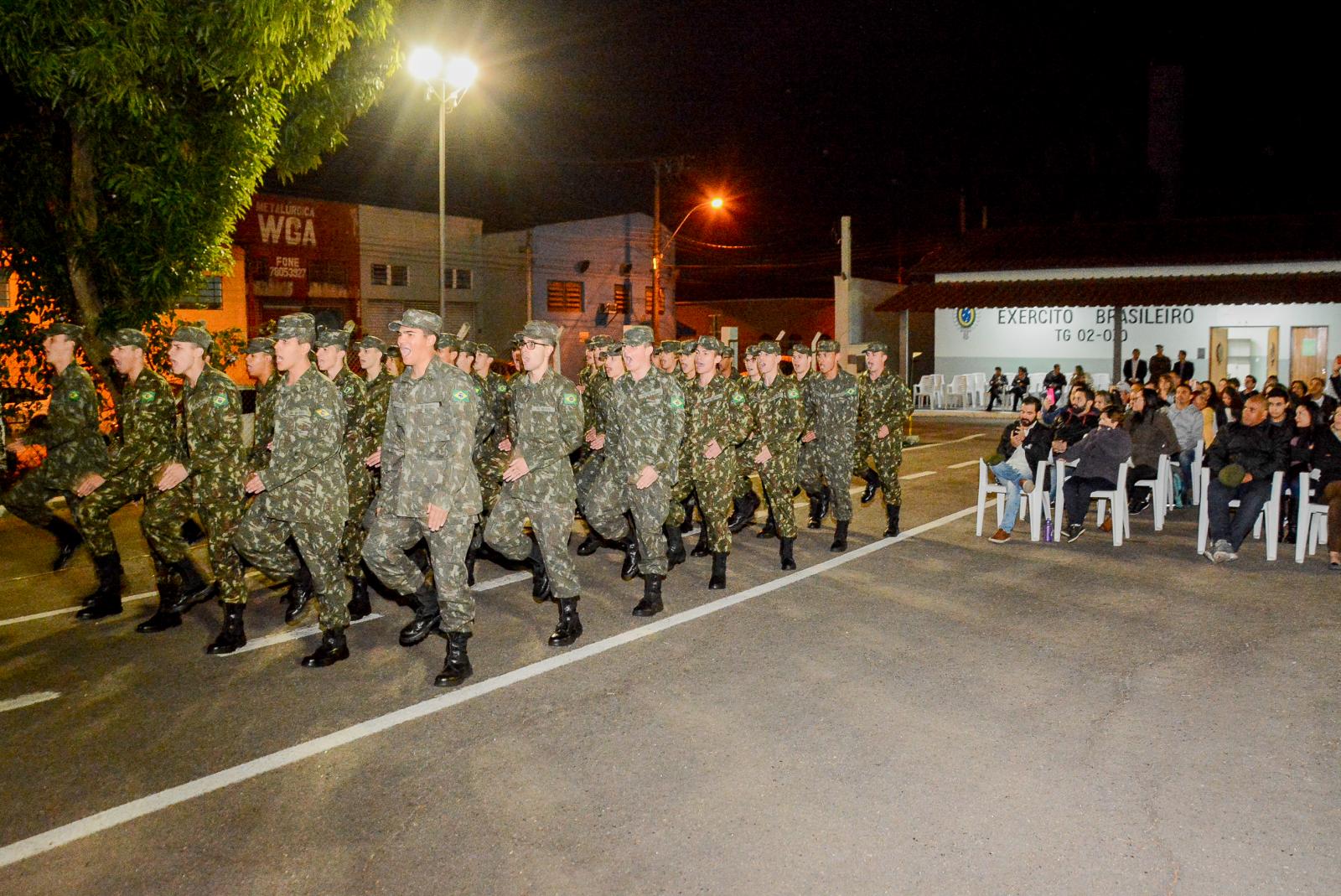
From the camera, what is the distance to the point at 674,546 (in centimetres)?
967

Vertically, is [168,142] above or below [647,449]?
above

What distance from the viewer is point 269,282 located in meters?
31.8

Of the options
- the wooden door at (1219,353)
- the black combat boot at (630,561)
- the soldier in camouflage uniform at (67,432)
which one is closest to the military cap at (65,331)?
the soldier in camouflage uniform at (67,432)

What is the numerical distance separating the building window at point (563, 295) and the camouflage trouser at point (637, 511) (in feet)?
108

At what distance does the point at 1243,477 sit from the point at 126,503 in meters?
9.52

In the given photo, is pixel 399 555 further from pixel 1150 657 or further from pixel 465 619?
pixel 1150 657

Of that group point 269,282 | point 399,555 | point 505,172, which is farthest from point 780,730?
point 505,172

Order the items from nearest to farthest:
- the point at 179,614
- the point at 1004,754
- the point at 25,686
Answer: the point at 1004,754
the point at 25,686
the point at 179,614

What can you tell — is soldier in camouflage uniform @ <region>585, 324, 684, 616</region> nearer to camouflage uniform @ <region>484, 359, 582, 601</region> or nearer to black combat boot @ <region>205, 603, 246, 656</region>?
camouflage uniform @ <region>484, 359, 582, 601</region>

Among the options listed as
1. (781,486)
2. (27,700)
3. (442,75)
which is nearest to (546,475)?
(781,486)

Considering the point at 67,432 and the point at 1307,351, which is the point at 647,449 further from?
the point at 1307,351

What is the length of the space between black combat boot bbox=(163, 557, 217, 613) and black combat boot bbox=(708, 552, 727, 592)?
151 inches

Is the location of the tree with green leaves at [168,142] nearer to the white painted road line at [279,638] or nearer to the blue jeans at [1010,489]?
the white painted road line at [279,638]

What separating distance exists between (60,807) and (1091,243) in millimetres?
32362
